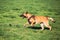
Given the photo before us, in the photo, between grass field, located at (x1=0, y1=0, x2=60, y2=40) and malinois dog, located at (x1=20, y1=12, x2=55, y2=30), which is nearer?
grass field, located at (x1=0, y1=0, x2=60, y2=40)

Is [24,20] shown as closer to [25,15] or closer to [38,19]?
[25,15]

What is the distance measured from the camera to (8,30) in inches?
101

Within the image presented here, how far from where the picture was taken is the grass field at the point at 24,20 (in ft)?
8.34

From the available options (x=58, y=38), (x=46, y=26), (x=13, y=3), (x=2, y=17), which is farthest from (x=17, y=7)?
(x=58, y=38)

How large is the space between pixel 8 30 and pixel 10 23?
0.12 metres

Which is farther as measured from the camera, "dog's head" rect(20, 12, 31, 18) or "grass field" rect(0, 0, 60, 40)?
"dog's head" rect(20, 12, 31, 18)

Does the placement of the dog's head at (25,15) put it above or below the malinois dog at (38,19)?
above

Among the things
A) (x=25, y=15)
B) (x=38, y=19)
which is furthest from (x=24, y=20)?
(x=38, y=19)

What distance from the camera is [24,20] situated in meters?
2.67

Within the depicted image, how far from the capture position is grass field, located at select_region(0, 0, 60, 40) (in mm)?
2543

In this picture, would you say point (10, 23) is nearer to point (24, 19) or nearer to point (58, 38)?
point (24, 19)

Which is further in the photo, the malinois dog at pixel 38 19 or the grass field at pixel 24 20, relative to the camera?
the malinois dog at pixel 38 19

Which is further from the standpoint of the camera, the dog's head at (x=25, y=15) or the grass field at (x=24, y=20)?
the dog's head at (x=25, y=15)

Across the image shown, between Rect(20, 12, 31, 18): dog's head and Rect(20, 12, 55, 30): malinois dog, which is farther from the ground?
Rect(20, 12, 31, 18): dog's head
